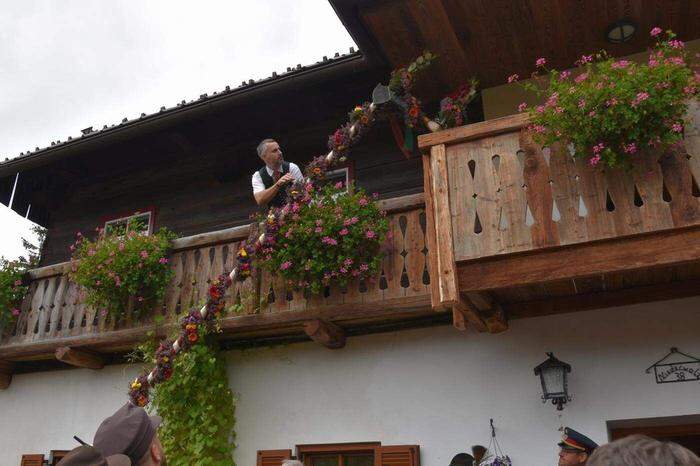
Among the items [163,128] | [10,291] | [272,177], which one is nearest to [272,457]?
[272,177]

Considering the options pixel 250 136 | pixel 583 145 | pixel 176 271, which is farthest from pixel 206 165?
pixel 583 145

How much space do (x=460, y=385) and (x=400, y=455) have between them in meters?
0.98

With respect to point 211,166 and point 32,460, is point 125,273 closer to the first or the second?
point 211,166

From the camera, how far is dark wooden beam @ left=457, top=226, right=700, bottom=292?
17.5 feet

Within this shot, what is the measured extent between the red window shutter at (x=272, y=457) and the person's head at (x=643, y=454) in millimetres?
6367

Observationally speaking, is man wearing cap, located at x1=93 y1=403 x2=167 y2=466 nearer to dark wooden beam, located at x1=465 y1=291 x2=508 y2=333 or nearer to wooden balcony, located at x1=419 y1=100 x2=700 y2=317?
wooden balcony, located at x1=419 y1=100 x2=700 y2=317

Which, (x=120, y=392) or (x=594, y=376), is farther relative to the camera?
(x=120, y=392)

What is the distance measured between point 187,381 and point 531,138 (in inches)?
187

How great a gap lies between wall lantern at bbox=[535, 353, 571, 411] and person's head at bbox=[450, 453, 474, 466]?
0.94 metres

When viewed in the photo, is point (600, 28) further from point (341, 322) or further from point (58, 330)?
point (58, 330)

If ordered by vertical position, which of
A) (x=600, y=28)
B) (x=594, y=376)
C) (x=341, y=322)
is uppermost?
(x=600, y=28)

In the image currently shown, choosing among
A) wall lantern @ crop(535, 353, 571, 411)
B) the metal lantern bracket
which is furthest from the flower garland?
the metal lantern bracket

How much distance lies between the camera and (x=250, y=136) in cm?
1038

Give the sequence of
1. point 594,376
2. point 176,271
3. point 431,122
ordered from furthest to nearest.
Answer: point 176,271 → point 431,122 → point 594,376
